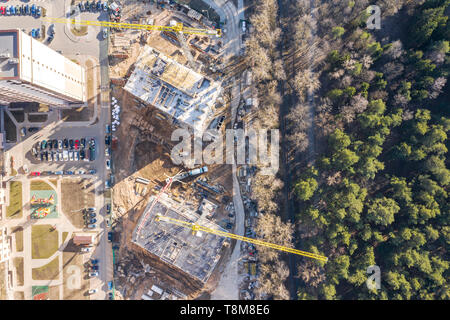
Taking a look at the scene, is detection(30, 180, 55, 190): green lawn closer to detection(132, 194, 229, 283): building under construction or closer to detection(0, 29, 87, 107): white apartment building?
detection(0, 29, 87, 107): white apartment building

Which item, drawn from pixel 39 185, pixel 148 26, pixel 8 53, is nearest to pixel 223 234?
pixel 39 185

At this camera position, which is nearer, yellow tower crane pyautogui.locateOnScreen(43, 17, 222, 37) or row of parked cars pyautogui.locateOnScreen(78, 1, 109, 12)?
row of parked cars pyautogui.locateOnScreen(78, 1, 109, 12)

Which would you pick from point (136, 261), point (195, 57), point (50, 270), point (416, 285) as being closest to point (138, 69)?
point (195, 57)

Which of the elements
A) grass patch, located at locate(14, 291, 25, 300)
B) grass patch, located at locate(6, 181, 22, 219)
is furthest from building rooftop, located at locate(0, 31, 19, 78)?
grass patch, located at locate(14, 291, 25, 300)

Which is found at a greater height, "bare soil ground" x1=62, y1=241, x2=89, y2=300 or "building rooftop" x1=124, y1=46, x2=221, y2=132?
"building rooftop" x1=124, y1=46, x2=221, y2=132

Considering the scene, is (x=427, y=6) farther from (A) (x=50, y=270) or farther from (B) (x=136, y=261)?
(A) (x=50, y=270)

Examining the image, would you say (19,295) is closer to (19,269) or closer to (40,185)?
(19,269)
